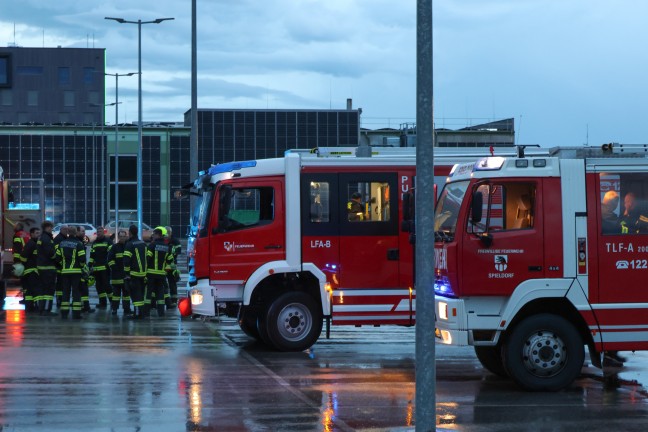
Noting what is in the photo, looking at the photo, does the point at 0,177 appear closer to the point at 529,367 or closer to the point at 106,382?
the point at 106,382

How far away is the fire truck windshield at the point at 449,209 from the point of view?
12.9 meters

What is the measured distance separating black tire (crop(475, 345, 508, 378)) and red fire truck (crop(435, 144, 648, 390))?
→ 1162mm

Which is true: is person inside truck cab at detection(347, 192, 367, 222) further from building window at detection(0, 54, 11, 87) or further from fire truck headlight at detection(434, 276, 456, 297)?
building window at detection(0, 54, 11, 87)

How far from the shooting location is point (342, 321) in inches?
646

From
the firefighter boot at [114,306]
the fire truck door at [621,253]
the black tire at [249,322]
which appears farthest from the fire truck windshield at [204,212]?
the fire truck door at [621,253]

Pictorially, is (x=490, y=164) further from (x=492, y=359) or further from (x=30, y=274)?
(x=30, y=274)

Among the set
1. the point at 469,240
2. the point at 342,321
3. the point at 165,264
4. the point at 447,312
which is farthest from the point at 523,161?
the point at 165,264

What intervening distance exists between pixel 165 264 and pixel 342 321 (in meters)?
6.25

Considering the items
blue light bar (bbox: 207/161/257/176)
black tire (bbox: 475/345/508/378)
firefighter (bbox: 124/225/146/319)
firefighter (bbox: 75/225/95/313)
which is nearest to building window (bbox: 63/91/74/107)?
firefighter (bbox: 75/225/95/313)

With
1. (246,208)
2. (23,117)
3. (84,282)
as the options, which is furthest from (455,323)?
(23,117)

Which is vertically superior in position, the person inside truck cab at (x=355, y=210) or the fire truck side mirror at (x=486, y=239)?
the person inside truck cab at (x=355, y=210)

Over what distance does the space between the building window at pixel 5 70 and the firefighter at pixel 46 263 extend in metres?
93.8

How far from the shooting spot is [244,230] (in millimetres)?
16375

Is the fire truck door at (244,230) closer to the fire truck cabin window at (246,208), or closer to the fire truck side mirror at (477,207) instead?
the fire truck cabin window at (246,208)
